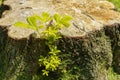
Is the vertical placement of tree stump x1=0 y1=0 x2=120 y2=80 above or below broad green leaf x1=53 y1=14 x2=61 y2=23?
below

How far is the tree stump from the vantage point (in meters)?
3.80

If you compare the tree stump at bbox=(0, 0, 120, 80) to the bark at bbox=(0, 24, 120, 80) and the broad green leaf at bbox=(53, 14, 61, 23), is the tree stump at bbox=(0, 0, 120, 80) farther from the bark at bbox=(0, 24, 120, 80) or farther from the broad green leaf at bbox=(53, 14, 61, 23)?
the broad green leaf at bbox=(53, 14, 61, 23)

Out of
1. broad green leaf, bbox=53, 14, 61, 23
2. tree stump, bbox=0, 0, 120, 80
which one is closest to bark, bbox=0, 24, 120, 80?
tree stump, bbox=0, 0, 120, 80

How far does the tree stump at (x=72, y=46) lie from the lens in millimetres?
3797

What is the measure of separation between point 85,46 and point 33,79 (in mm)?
728

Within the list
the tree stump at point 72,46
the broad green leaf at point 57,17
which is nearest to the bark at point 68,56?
the tree stump at point 72,46

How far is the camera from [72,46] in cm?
380

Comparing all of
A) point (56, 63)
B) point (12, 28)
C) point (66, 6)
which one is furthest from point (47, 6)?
point (56, 63)

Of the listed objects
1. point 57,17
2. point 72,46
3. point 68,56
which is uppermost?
point 57,17

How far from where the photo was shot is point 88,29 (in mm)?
3908

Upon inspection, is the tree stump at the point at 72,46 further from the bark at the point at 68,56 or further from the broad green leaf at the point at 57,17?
the broad green leaf at the point at 57,17

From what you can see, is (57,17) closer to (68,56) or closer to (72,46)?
(72,46)

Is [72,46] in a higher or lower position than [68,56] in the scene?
higher

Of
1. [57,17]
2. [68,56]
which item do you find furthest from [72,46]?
[57,17]
